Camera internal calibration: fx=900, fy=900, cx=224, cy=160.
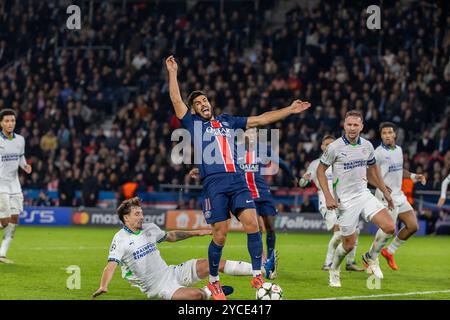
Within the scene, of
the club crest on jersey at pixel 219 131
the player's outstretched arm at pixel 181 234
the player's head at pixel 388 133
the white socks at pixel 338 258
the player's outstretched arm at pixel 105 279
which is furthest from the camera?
the player's head at pixel 388 133

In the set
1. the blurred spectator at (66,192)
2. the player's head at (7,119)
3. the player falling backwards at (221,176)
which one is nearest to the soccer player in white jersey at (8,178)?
the player's head at (7,119)

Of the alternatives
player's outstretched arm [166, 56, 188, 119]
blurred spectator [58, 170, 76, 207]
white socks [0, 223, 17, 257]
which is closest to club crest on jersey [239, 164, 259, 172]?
player's outstretched arm [166, 56, 188, 119]

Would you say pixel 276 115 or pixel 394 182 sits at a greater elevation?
pixel 276 115

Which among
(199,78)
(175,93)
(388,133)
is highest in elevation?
(199,78)

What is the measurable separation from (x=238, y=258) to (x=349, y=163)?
4.66 metres

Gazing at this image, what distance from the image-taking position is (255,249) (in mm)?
10859

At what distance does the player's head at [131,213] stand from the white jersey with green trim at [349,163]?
3.48m

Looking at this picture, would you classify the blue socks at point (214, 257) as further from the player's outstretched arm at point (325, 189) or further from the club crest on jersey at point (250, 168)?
the club crest on jersey at point (250, 168)

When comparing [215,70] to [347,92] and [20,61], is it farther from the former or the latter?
[20,61]

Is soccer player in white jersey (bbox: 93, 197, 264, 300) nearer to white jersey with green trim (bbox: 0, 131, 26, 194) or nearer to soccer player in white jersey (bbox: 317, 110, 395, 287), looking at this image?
soccer player in white jersey (bbox: 317, 110, 395, 287)

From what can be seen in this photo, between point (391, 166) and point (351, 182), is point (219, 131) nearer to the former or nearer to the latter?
point (351, 182)

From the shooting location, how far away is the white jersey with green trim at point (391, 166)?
15.4 metres

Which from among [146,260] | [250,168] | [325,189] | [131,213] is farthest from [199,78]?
[146,260]
